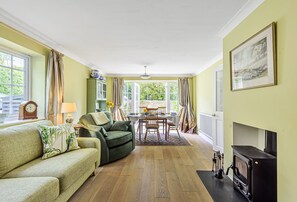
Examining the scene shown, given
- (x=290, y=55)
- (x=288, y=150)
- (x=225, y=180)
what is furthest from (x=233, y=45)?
(x=225, y=180)

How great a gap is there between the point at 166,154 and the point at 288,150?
2.81 m

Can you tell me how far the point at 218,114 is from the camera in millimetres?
4266

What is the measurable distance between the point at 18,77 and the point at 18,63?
24cm

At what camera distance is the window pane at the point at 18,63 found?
3.06 metres

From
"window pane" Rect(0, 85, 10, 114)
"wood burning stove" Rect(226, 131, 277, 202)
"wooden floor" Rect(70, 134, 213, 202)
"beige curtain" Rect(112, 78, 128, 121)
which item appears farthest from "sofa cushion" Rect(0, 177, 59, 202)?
"beige curtain" Rect(112, 78, 128, 121)

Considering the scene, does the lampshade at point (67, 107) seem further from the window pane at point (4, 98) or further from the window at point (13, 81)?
the window pane at point (4, 98)

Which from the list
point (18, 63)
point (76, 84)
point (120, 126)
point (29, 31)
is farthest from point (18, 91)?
point (120, 126)

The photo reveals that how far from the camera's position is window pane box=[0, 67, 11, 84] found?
9.12ft

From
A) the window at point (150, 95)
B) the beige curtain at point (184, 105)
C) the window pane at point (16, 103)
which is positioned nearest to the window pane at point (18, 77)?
the window pane at point (16, 103)

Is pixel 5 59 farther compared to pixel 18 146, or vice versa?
pixel 5 59

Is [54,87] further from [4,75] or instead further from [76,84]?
[76,84]

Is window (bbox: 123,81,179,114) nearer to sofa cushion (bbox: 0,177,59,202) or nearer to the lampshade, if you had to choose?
the lampshade

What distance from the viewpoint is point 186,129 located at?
6.98 meters

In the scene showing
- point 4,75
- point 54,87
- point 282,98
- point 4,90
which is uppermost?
point 4,75
